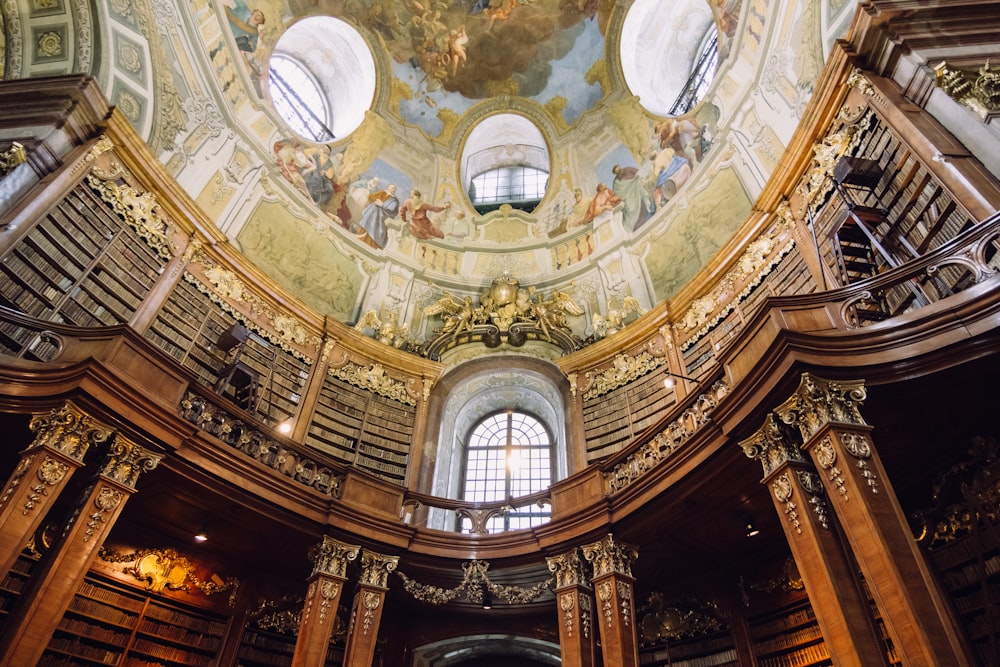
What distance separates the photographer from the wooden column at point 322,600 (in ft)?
21.6

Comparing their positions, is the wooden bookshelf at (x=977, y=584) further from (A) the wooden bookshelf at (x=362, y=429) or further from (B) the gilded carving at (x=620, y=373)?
(A) the wooden bookshelf at (x=362, y=429)

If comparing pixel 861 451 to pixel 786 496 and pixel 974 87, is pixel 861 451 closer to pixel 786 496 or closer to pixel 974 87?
pixel 786 496

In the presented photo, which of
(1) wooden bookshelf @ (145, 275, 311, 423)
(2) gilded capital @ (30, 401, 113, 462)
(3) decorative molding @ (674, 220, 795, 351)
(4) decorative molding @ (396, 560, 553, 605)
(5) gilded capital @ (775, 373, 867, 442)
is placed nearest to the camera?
(5) gilded capital @ (775, 373, 867, 442)

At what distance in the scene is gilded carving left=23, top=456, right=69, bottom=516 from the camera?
4969 mm

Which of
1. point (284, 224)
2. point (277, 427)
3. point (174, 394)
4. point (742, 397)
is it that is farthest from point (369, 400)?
point (742, 397)

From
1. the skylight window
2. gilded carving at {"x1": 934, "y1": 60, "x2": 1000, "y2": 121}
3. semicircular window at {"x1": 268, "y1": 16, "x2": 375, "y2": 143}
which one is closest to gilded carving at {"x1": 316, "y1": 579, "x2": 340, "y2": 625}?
gilded carving at {"x1": 934, "y1": 60, "x2": 1000, "y2": 121}

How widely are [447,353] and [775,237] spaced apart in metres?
6.88

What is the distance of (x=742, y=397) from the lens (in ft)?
17.3

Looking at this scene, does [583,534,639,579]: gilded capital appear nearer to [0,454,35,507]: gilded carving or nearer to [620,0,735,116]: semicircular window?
[0,454,35,507]: gilded carving

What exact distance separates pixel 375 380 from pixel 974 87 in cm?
974

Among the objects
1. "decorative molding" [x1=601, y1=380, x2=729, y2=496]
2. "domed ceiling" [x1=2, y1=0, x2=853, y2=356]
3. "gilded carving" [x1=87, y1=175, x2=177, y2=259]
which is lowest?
"decorative molding" [x1=601, y1=380, x2=729, y2=496]

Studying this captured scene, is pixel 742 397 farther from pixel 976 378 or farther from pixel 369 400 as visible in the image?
pixel 369 400

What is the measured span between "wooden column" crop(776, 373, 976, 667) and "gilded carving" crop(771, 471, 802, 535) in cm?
34

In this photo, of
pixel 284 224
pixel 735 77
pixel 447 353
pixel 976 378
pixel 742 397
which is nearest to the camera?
pixel 976 378
